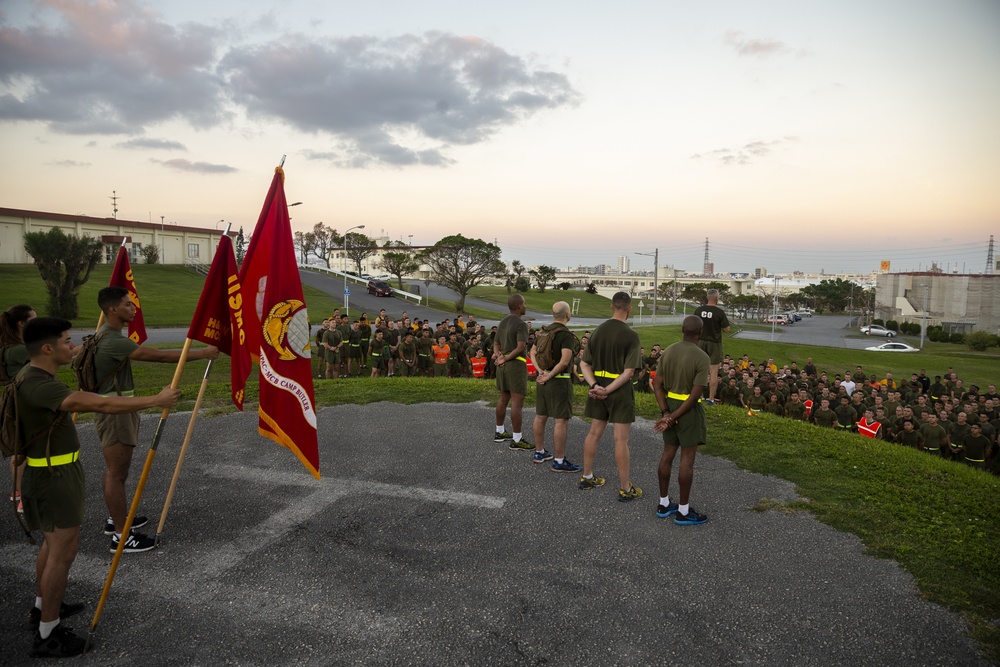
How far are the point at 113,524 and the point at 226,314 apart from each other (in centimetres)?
225

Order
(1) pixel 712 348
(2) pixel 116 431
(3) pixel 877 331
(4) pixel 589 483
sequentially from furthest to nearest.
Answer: (3) pixel 877 331
(1) pixel 712 348
(4) pixel 589 483
(2) pixel 116 431

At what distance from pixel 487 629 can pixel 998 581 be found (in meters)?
4.21

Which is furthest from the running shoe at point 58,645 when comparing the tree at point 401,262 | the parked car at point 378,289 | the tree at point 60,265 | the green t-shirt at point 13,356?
the tree at point 401,262

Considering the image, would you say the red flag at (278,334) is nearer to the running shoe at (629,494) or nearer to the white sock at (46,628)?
the white sock at (46,628)

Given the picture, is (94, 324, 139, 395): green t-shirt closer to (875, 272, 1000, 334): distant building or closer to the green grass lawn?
the green grass lawn

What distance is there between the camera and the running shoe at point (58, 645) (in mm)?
3705

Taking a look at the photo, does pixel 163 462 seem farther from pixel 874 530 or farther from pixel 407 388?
pixel 874 530

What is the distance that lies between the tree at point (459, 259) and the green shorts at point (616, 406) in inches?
1868

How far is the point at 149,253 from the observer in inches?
2510

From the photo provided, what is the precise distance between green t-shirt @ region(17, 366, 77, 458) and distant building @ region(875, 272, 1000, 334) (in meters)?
61.2

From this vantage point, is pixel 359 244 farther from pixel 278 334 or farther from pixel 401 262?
pixel 278 334

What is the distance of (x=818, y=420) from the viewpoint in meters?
14.2

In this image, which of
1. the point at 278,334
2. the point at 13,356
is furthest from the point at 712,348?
the point at 13,356

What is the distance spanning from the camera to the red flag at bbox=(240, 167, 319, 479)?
5.26m
